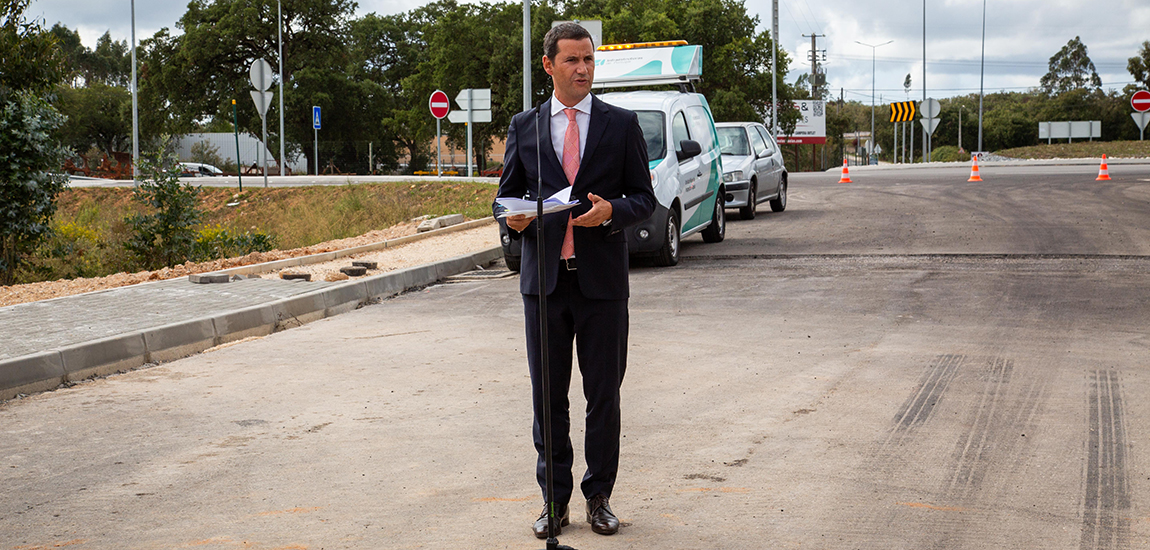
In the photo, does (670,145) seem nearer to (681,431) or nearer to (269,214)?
(681,431)

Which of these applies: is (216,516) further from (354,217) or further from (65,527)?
(354,217)

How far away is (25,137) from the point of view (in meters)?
12.3

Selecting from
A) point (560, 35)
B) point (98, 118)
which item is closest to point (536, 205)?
point (560, 35)

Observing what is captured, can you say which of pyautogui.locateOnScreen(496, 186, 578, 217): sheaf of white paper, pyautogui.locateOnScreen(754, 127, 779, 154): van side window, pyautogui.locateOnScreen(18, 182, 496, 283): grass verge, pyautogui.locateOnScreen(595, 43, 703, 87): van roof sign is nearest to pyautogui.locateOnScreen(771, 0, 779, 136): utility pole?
pyautogui.locateOnScreen(18, 182, 496, 283): grass verge

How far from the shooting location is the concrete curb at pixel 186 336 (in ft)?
23.1

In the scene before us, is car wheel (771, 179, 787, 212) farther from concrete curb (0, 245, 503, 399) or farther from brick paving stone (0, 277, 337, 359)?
brick paving stone (0, 277, 337, 359)

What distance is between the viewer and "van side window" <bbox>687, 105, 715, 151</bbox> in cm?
1379

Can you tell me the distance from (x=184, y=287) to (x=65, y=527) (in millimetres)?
6966

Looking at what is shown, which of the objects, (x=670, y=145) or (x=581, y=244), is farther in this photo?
(x=670, y=145)

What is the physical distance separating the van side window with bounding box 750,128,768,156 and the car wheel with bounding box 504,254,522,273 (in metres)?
7.60

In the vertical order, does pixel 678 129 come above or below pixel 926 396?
above

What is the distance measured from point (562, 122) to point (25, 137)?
414 inches

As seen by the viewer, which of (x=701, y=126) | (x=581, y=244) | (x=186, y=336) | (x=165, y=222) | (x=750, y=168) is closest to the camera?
(x=581, y=244)

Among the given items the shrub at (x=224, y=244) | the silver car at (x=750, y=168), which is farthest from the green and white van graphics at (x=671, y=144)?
the shrub at (x=224, y=244)
